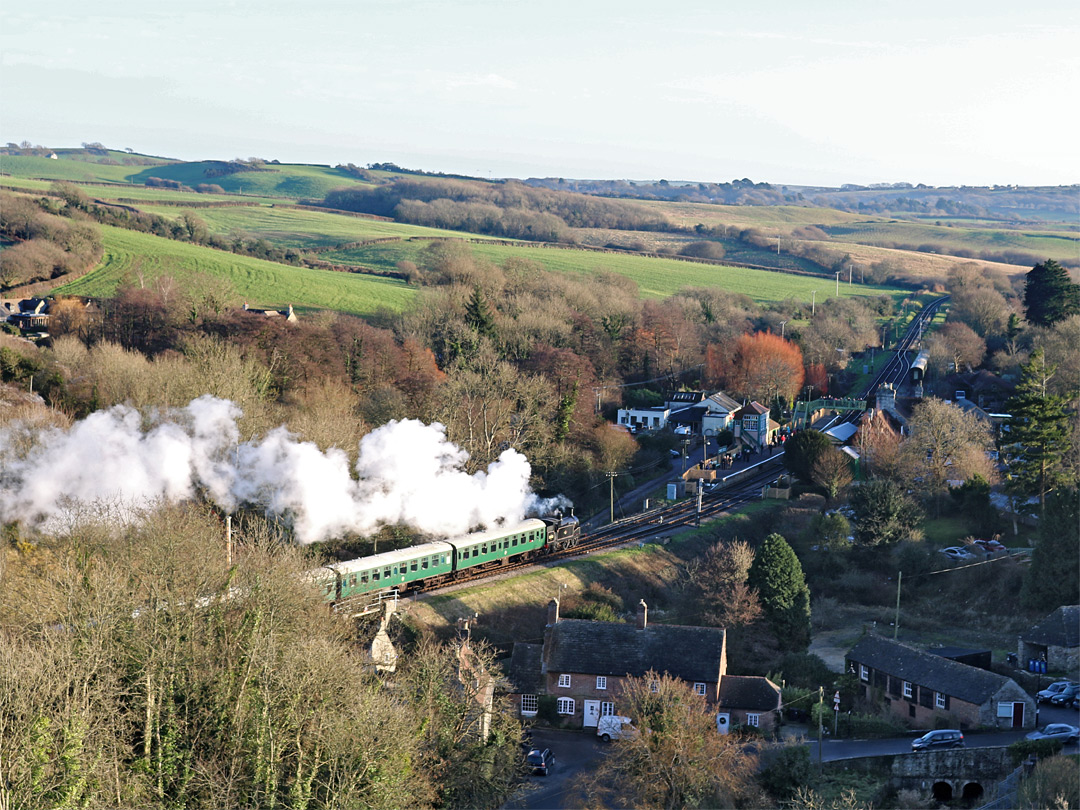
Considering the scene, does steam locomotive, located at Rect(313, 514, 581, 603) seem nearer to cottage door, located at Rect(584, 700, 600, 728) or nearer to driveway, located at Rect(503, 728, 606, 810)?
driveway, located at Rect(503, 728, 606, 810)

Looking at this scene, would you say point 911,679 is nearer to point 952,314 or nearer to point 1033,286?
point 1033,286

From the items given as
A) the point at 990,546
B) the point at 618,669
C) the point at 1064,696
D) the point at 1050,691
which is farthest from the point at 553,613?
the point at 990,546

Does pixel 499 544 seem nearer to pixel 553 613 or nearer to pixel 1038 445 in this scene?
pixel 553 613

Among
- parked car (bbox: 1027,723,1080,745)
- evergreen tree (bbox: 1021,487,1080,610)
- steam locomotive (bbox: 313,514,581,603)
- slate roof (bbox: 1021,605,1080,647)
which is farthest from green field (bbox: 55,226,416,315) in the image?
parked car (bbox: 1027,723,1080,745)

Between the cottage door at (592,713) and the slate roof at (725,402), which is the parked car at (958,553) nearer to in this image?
the cottage door at (592,713)

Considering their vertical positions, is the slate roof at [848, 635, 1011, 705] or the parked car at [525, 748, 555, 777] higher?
the slate roof at [848, 635, 1011, 705]

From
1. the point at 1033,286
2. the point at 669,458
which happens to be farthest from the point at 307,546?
the point at 1033,286
